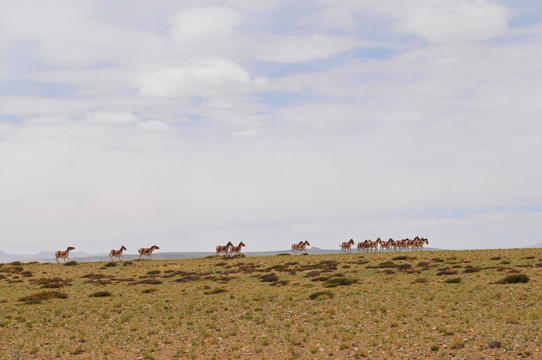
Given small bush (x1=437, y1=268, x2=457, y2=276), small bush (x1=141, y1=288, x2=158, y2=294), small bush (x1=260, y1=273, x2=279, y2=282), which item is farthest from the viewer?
small bush (x1=260, y1=273, x2=279, y2=282)

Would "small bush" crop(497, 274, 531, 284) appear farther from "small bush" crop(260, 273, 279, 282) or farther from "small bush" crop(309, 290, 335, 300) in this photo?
"small bush" crop(260, 273, 279, 282)

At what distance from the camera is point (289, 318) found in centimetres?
2950

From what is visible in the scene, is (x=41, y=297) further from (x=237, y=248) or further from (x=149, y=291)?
(x=237, y=248)

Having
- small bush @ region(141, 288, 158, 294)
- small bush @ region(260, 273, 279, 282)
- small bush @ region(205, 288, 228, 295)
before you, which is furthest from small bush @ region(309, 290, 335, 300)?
small bush @ region(141, 288, 158, 294)

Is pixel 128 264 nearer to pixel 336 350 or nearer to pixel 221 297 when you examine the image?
pixel 221 297

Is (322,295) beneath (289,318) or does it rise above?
above

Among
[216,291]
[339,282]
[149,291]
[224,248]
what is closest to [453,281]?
[339,282]

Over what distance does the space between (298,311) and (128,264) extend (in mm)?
46223

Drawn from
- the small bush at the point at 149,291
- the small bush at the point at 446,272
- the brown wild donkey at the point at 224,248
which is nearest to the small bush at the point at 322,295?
the small bush at the point at 446,272

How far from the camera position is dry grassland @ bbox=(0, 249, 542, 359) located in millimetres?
23141

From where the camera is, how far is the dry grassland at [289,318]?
2314 centimetres

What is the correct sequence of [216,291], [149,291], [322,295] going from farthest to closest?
[149,291] → [216,291] → [322,295]

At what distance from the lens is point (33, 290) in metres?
45.2

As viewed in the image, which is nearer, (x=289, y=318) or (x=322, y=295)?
(x=289, y=318)
